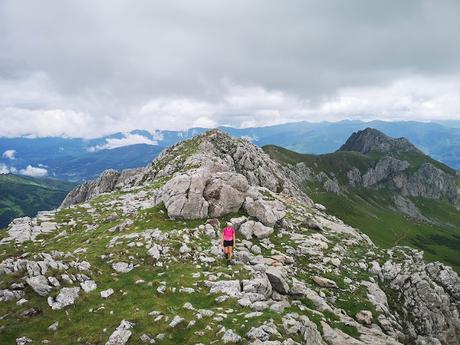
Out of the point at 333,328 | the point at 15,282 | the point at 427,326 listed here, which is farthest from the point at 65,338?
the point at 427,326

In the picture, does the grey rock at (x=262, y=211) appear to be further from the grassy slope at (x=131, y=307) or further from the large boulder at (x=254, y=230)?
A: the grassy slope at (x=131, y=307)

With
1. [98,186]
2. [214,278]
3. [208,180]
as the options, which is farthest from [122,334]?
[98,186]

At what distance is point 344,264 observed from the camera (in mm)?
38406

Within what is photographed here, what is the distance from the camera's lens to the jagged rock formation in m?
21.7

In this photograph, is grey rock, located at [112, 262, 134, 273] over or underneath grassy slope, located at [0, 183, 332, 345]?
over

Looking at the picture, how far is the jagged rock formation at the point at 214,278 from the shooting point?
21703mm

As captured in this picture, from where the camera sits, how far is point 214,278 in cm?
2756

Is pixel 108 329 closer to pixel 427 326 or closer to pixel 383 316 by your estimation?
pixel 383 316

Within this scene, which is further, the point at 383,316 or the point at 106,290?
the point at 383,316

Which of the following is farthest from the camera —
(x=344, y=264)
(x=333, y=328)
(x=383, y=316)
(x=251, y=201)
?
(x=251, y=201)

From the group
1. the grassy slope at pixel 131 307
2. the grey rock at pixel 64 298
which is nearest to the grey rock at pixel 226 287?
the grassy slope at pixel 131 307

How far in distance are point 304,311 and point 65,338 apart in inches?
635

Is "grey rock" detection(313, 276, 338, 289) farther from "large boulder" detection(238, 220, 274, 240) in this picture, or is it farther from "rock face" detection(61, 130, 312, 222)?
"rock face" detection(61, 130, 312, 222)

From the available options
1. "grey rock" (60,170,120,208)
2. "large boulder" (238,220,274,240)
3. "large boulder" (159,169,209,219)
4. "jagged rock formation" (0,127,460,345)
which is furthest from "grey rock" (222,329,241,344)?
"grey rock" (60,170,120,208)
